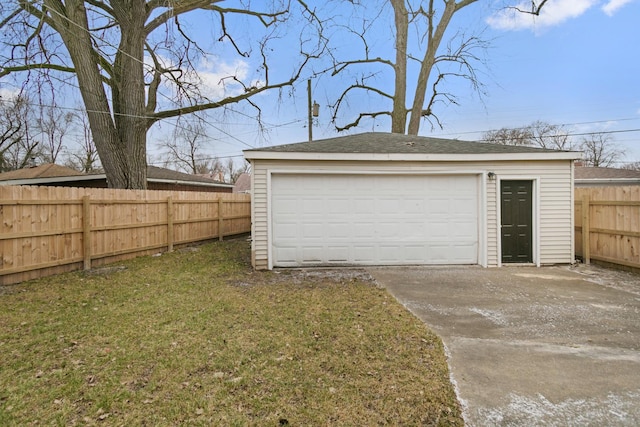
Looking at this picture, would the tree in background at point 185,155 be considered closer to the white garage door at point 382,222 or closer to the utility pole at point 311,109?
the utility pole at point 311,109

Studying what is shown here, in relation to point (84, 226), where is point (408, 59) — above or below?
above

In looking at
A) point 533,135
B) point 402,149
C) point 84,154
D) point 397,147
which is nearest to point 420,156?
point 402,149

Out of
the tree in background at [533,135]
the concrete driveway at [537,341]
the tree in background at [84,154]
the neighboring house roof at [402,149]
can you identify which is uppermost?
the tree in background at [533,135]

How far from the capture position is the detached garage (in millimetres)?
6918

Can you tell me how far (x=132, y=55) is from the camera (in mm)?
9406

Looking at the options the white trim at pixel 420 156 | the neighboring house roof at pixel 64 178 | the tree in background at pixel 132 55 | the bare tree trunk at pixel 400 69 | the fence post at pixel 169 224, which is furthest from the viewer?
the bare tree trunk at pixel 400 69

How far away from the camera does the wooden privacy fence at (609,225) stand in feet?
20.3

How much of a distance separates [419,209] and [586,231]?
3.71 meters

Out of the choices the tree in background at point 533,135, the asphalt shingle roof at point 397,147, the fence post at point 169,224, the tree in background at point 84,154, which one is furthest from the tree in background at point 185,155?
the tree in background at point 533,135

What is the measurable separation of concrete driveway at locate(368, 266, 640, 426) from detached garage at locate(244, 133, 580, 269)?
37.6 inches

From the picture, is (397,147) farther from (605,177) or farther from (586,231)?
(605,177)

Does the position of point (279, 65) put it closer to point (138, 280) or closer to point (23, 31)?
point (23, 31)

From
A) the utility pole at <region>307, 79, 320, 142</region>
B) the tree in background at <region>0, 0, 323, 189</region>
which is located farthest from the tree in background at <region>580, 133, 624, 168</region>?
the tree in background at <region>0, 0, 323, 189</region>

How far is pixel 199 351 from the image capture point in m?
3.10
